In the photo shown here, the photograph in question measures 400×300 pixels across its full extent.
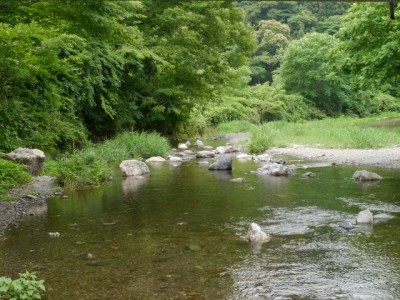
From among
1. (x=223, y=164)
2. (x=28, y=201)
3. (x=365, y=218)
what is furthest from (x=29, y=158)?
(x=365, y=218)

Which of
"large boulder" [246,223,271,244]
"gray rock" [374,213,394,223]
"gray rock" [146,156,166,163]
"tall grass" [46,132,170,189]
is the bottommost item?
"gray rock" [146,156,166,163]

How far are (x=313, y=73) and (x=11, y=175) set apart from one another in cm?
3738

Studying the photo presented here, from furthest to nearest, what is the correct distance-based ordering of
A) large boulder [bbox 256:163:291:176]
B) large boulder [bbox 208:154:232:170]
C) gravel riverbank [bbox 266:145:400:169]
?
gravel riverbank [bbox 266:145:400:169], large boulder [bbox 208:154:232:170], large boulder [bbox 256:163:291:176]

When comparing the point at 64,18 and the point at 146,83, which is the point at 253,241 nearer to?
the point at 64,18

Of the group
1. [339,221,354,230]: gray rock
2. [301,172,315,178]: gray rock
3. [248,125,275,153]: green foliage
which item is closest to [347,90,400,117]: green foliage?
[248,125,275,153]: green foliage

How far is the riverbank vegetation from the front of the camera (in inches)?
343

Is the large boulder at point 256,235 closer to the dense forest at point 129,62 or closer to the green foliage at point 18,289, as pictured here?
the green foliage at point 18,289

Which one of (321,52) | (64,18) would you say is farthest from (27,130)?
(321,52)

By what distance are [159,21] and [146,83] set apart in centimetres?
301

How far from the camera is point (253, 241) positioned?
→ 614 cm

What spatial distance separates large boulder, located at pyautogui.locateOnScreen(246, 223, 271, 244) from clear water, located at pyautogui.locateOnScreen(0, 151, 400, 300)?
14cm

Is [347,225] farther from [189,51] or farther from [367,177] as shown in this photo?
[189,51]

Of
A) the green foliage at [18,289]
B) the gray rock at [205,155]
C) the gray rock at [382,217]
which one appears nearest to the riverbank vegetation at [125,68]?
the gray rock at [205,155]

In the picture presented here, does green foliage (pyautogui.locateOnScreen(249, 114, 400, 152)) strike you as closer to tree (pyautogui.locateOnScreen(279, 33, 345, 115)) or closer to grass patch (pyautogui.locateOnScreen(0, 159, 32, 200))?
grass patch (pyautogui.locateOnScreen(0, 159, 32, 200))
